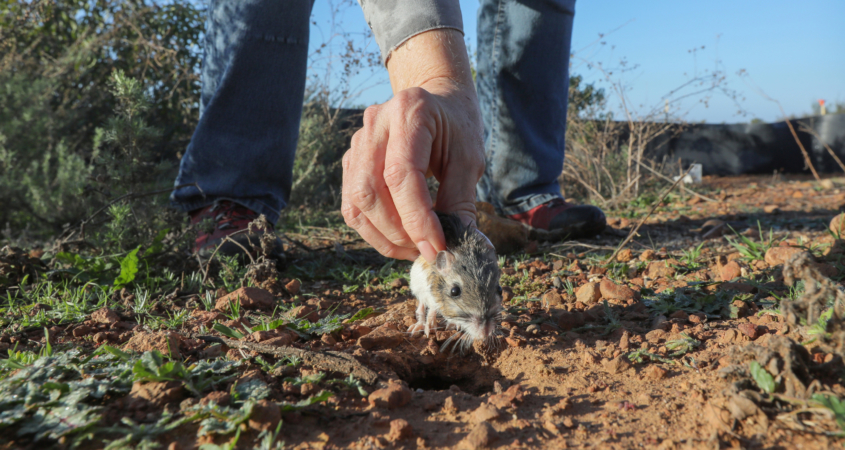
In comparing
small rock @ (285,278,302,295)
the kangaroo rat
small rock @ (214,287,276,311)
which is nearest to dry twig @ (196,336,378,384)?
the kangaroo rat

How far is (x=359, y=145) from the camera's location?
7.12 ft

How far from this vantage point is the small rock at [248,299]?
2775 millimetres

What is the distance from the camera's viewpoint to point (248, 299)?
2.79 m

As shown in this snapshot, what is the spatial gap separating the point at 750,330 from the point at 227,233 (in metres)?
3.11

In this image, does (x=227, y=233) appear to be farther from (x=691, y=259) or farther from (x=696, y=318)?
(x=691, y=259)

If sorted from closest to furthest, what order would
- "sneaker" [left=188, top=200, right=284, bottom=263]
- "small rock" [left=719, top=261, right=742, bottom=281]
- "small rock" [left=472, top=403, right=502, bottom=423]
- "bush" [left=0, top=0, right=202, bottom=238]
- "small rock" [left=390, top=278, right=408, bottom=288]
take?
"small rock" [left=472, top=403, right=502, bottom=423], "small rock" [left=719, top=261, right=742, bottom=281], "small rock" [left=390, top=278, right=408, bottom=288], "sneaker" [left=188, top=200, right=284, bottom=263], "bush" [left=0, top=0, right=202, bottom=238]

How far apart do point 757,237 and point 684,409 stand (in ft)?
9.97

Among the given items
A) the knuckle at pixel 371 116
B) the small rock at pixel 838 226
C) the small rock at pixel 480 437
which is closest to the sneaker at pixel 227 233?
the knuckle at pixel 371 116

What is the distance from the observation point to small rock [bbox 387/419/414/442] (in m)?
1.54

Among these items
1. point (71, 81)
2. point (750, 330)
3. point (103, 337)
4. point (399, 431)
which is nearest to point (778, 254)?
point (750, 330)

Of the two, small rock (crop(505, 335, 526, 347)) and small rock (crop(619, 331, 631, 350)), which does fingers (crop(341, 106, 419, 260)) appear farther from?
small rock (crop(619, 331, 631, 350))

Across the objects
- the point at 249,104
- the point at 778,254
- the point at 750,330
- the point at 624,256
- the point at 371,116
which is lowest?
the point at 750,330

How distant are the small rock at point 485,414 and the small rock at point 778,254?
225 cm

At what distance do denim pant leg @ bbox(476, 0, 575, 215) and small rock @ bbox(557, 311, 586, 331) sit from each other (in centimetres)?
217
